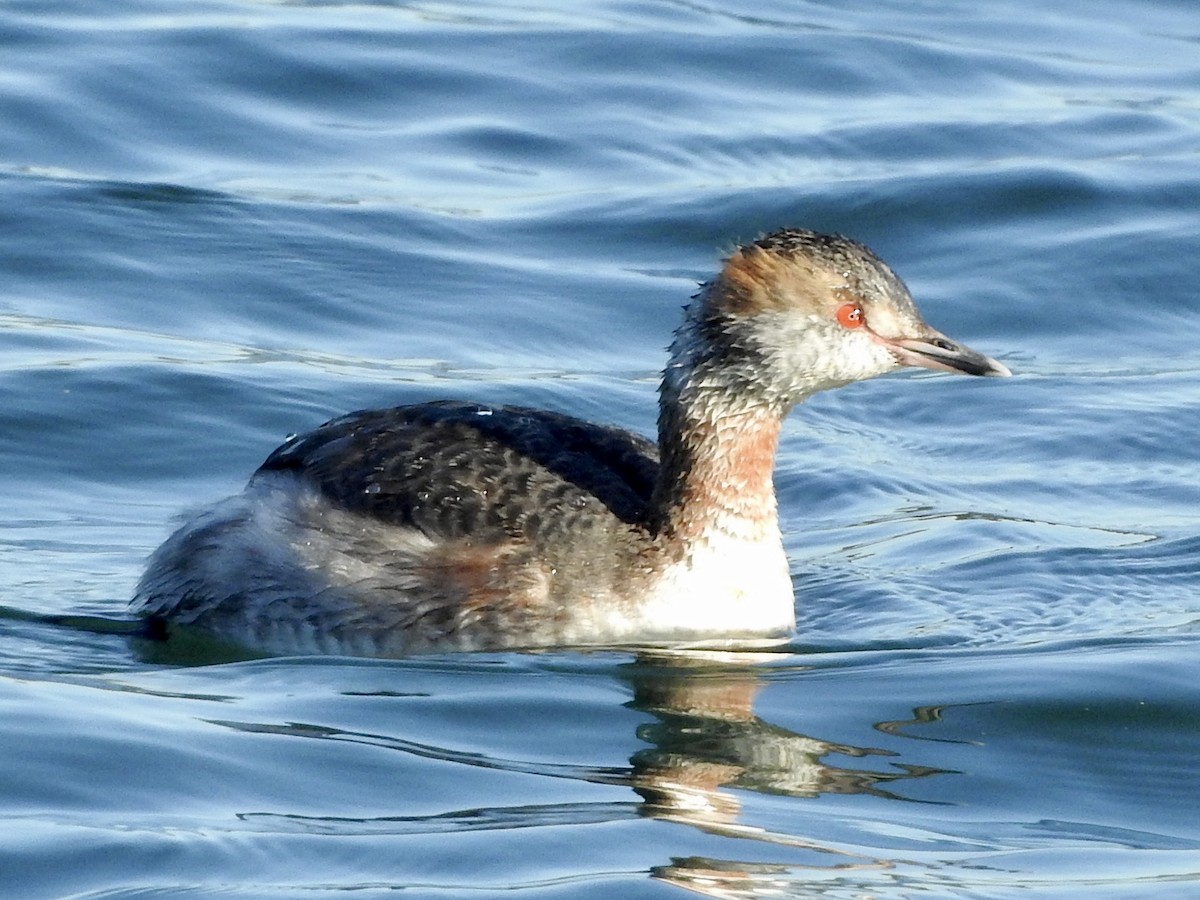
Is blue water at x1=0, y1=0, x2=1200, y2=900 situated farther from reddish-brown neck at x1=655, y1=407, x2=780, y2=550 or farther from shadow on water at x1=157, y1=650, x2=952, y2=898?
reddish-brown neck at x1=655, y1=407, x2=780, y2=550

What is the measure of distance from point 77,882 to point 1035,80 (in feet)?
39.2

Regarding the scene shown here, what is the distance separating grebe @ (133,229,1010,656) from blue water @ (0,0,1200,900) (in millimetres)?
248

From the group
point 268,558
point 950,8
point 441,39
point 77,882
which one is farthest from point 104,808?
point 950,8

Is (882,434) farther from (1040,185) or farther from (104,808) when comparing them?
(104,808)

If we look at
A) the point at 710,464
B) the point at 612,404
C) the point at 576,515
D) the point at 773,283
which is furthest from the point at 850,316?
the point at 612,404

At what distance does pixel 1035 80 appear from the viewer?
53.8 ft

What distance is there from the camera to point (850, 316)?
26.7 feet

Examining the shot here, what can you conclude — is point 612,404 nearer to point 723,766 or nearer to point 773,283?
point 773,283

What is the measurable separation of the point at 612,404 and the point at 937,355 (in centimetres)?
321

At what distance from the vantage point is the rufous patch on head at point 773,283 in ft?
26.7

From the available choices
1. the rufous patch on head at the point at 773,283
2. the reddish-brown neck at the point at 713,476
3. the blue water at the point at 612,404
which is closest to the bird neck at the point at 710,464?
the reddish-brown neck at the point at 713,476

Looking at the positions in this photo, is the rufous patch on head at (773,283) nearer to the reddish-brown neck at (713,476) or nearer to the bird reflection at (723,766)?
the reddish-brown neck at (713,476)

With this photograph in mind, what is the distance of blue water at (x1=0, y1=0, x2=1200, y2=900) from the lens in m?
6.31

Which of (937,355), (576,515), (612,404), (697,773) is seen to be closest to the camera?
(697,773)
